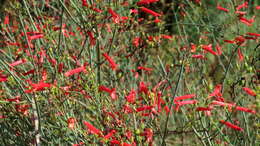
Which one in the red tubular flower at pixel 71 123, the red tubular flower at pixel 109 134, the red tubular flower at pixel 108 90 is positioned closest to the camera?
the red tubular flower at pixel 109 134

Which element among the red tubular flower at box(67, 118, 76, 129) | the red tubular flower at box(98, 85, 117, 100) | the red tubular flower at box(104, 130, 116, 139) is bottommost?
the red tubular flower at box(104, 130, 116, 139)

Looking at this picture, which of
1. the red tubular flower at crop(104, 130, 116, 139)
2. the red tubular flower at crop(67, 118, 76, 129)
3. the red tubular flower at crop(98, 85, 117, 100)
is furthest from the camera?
the red tubular flower at crop(98, 85, 117, 100)

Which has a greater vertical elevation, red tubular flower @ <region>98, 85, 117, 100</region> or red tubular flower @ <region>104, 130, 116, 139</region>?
red tubular flower @ <region>98, 85, 117, 100</region>

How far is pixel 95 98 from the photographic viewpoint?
2.78 meters

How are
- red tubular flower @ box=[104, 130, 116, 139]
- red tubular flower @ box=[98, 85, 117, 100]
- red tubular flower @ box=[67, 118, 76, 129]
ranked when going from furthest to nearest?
1. red tubular flower @ box=[98, 85, 117, 100]
2. red tubular flower @ box=[67, 118, 76, 129]
3. red tubular flower @ box=[104, 130, 116, 139]

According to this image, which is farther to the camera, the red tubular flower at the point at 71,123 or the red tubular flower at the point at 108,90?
the red tubular flower at the point at 108,90

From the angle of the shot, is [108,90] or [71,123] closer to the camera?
[71,123]

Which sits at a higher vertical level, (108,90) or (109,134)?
(108,90)

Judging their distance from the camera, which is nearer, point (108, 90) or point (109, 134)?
point (109, 134)

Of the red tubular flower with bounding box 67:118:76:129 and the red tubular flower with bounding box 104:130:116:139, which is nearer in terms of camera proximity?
the red tubular flower with bounding box 104:130:116:139

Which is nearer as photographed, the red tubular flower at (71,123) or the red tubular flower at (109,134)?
the red tubular flower at (109,134)

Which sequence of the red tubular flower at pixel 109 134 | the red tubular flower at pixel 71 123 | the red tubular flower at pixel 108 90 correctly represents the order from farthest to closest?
the red tubular flower at pixel 108 90 < the red tubular flower at pixel 71 123 < the red tubular flower at pixel 109 134

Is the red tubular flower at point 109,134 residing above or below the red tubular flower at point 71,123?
below

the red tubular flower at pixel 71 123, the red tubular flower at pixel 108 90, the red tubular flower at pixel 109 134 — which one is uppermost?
the red tubular flower at pixel 108 90
